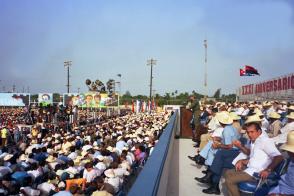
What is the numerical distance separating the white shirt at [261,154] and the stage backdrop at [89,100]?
52.8m

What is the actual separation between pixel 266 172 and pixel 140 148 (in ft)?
30.0

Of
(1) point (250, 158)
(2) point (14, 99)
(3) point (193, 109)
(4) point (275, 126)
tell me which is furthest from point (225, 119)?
(2) point (14, 99)

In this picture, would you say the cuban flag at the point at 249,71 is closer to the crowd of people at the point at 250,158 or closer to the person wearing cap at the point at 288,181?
the crowd of people at the point at 250,158

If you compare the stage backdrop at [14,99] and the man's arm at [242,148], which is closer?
the man's arm at [242,148]

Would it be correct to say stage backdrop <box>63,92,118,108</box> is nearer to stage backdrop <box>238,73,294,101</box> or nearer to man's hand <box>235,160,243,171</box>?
stage backdrop <box>238,73,294,101</box>

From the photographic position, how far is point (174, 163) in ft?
29.3

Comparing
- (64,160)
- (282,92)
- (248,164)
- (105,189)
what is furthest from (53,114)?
(248,164)

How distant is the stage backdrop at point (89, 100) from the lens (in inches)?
2247

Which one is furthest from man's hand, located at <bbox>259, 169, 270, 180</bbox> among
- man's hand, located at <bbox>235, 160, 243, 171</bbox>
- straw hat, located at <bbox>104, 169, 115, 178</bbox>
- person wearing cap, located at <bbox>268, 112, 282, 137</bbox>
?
straw hat, located at <bbox>104, 169, 115, 178</bbox>

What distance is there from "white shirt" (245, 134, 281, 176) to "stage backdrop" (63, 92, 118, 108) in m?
52.8

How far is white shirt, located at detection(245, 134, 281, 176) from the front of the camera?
474 cm

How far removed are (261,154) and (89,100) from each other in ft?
176

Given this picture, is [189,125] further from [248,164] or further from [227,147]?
[248,164]

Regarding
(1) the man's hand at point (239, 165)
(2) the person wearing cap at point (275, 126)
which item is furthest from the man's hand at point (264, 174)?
(2) the person wearing cap at point (275, 126)
